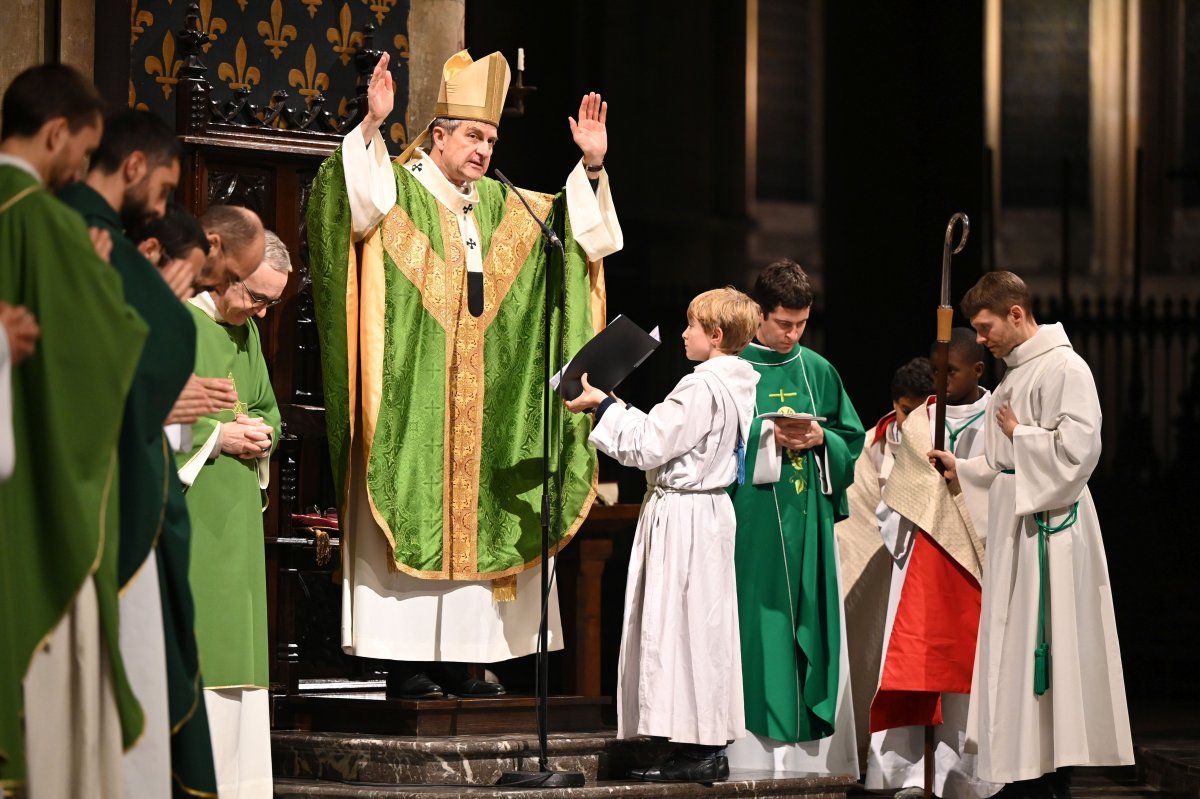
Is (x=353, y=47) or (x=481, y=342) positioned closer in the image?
(x=481, y=342)

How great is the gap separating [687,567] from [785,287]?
1.18 metres

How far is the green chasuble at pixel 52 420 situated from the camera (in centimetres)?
331

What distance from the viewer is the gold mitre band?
621 cm

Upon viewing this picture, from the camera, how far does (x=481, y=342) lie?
630 cm

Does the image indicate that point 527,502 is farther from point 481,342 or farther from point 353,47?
point 353,47

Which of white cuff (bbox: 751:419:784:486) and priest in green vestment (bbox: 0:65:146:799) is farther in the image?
white cuff (bbox: 751:419:784:486)

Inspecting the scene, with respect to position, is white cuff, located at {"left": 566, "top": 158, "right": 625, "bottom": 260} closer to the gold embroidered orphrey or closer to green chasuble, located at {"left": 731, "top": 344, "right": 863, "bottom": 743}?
the gold embroidered orphrey

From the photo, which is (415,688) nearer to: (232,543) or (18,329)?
(232,543)

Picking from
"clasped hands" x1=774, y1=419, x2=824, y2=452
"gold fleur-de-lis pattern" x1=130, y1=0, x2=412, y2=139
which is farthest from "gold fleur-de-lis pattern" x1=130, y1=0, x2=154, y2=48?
"clasped hands" x1=774, y1=419, x2=824, y2=452

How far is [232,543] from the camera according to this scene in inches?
198

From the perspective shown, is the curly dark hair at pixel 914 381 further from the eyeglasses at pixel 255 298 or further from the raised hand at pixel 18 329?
the raised hand at pixel 18 329

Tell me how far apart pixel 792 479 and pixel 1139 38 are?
900cm

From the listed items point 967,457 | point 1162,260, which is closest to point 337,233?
point 967,457

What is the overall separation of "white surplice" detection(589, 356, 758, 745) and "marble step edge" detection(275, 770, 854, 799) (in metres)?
0.16
